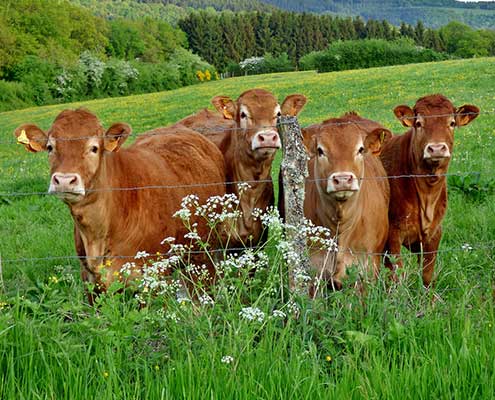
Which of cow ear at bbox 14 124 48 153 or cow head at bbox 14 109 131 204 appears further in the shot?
cow ear at bbox 14 124 48 153

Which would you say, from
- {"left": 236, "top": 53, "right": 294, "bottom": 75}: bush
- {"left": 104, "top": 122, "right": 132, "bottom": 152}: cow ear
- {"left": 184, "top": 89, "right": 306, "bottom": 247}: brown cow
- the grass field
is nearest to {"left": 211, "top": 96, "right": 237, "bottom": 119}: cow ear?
{"left": 184, "top": 89, "right": 306, "bottom": 247}: brown cow

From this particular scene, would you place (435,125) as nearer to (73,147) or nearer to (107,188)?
(107,188)

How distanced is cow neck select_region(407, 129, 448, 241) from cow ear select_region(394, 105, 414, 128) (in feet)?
0.44

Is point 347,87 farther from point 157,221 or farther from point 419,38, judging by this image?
point 419,38

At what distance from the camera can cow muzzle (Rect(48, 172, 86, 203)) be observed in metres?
5.30

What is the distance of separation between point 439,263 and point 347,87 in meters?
27.7

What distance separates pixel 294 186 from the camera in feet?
17.0

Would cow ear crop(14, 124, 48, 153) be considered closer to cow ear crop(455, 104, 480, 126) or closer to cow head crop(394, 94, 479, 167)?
cow head crop(394, 94, 479, 167)

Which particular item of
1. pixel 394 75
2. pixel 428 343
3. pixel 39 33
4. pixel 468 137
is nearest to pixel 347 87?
pixel 394 75

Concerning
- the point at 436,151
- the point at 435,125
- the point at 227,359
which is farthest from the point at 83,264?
the point at 435,125

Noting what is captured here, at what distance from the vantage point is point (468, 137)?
1495 centimetres

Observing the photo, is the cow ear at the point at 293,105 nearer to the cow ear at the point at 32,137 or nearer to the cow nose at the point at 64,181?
the cow ear at the point at 32,137

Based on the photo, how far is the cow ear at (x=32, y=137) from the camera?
598cm

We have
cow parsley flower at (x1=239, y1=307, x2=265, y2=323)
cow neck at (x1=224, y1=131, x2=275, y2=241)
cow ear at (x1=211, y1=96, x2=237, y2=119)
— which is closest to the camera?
cow parsley flower at (x1=239, y1=307, x2=265, y2=323)
